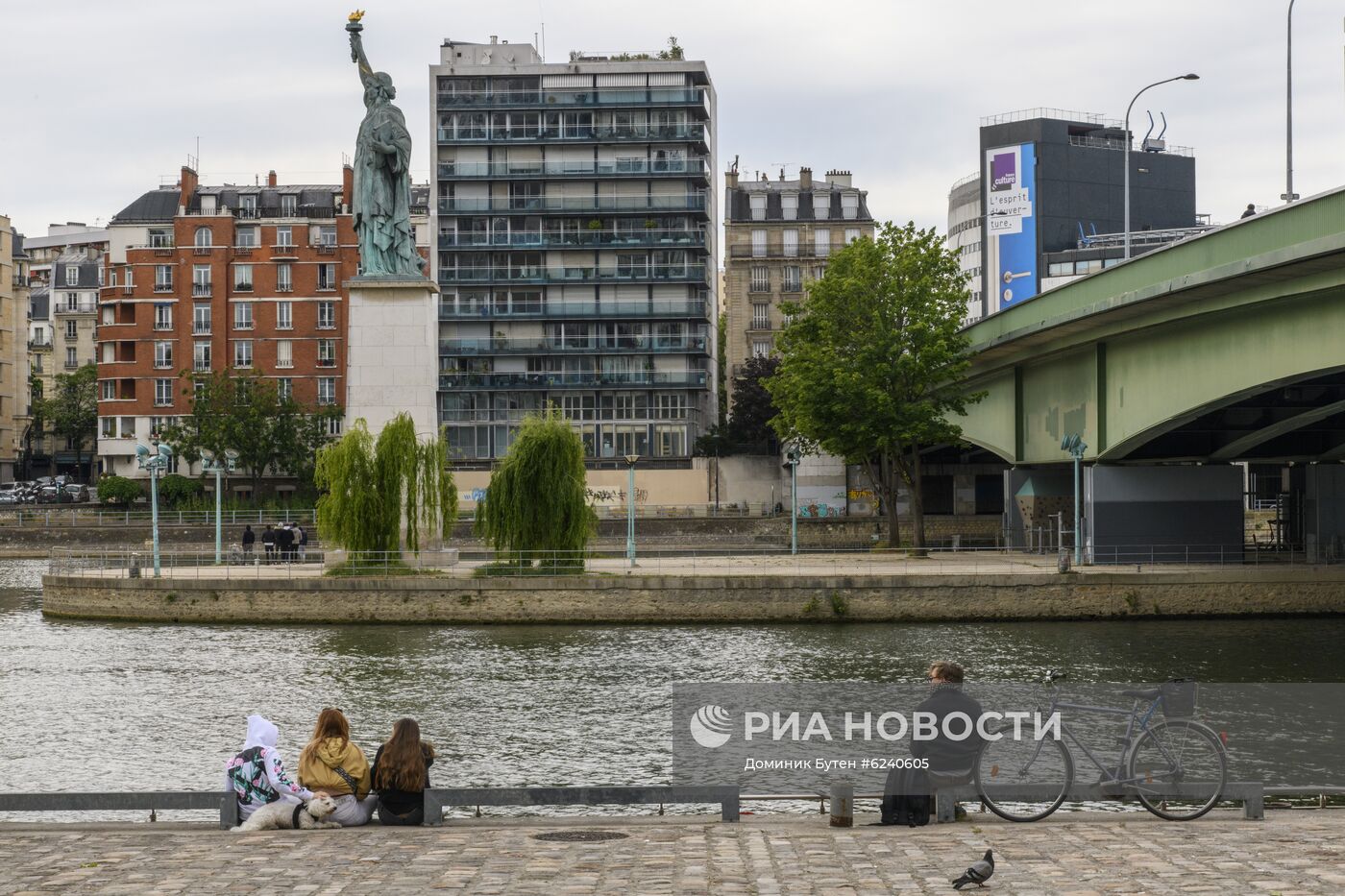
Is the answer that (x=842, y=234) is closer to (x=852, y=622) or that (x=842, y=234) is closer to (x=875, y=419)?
(x=875, y=419)

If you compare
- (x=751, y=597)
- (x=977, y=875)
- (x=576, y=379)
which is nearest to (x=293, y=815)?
(x=977, y=875)

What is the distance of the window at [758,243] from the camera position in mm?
99812

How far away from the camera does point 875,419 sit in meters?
54.8

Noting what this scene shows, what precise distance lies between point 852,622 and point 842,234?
205 ft

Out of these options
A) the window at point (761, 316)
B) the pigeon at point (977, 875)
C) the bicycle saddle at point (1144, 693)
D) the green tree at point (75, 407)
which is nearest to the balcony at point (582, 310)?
the window at point (761, 316)

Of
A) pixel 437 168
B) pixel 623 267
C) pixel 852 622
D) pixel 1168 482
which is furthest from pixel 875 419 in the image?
pixel 437 168

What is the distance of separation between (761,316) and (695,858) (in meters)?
88.8

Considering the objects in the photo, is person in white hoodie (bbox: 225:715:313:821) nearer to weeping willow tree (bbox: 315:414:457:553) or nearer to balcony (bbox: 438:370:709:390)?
weeping willow tree (bbox: 315:414:457:553)

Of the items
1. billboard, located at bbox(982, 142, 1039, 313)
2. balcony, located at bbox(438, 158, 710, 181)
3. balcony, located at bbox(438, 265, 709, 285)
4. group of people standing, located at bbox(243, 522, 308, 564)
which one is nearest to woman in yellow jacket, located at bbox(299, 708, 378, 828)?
group of people standing, located at bbox(243, 522, 308, 564)

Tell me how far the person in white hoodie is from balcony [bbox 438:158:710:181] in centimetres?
7976

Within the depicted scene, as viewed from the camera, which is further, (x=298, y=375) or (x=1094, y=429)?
(x=298, y=375)

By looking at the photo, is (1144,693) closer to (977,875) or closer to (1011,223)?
(977,875)

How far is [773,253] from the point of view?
99.8 meters

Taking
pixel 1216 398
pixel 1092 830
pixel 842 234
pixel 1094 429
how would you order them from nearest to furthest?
pixel 1092 830, pixel 1216 398, pixel 1094 429, pixel 842 234
